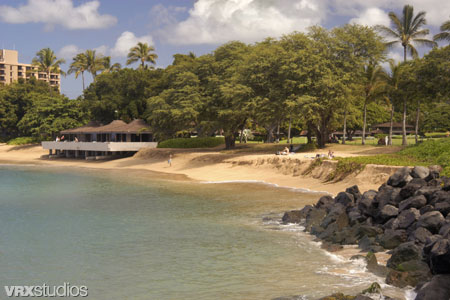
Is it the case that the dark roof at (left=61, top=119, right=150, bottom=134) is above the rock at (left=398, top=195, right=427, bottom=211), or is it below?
above

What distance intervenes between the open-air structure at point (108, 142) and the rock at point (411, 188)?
44.9m

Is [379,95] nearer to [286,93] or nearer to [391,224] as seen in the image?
[286,93]

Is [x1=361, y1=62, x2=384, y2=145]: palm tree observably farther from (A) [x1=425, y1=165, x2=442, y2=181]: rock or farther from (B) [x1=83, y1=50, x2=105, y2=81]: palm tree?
(B) [x1=83, y1=50, x2=105, y2=81]: palm tree

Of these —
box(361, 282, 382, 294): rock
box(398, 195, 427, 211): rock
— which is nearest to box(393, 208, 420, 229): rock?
box(398, 195, 427, 211): rock

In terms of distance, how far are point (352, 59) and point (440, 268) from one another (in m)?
37.5

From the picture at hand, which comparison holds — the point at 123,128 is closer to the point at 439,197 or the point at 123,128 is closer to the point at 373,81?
the point at 373,81

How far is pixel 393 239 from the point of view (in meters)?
16.2

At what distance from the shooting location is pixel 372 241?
16.6 m

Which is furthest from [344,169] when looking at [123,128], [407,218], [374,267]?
[123,128]

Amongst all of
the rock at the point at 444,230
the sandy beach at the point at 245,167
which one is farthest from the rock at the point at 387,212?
the sandy beach at the point at 245,167

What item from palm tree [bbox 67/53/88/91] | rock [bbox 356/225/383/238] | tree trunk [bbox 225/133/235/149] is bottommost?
rock [bbox 356/225/383/238]

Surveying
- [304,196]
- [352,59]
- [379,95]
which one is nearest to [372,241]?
[304,196]

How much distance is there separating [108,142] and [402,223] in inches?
1882

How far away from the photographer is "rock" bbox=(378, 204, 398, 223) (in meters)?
18.3
